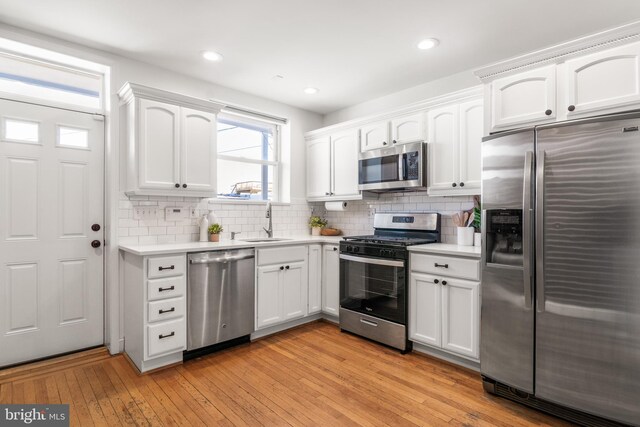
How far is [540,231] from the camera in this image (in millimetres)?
2084

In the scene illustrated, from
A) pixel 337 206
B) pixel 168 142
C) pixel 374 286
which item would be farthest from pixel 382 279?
pixel 168 142

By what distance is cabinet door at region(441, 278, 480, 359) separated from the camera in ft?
8.65

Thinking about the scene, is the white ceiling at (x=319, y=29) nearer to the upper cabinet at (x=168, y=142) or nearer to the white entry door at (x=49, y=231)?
the upper cabinet at (x=168, y=142)

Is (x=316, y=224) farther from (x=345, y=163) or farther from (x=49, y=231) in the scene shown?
(x=49, y=231)

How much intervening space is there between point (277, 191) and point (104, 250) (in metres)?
2.06

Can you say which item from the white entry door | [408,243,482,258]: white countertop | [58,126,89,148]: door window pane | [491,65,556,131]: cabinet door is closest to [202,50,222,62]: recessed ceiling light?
the white entry door

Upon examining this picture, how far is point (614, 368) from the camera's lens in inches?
73.9

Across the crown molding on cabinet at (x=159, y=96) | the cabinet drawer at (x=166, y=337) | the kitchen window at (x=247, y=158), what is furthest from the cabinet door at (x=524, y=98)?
the cabinet drawer at (x=166, y=337)

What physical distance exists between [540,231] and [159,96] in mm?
3105

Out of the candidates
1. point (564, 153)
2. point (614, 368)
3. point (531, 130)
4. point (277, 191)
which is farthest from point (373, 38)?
point (614, 368)

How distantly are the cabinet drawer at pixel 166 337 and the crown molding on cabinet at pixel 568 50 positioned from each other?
118 inches

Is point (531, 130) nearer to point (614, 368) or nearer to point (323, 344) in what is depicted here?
point (614, 368)

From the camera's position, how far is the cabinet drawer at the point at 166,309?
267 centimetres

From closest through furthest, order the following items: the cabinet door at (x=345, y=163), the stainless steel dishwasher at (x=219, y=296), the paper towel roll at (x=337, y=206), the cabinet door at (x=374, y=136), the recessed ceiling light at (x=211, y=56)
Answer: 1. the stainless steel dishwasher at (x=219, y=296)
2. the recessed ceiling light at (x=211, y=56)
3. the cabinet door at (x=374, y=136)
4. the cabinet door at (x=345, y=163)
5. the paper towel roll at (x=337, y=206)
